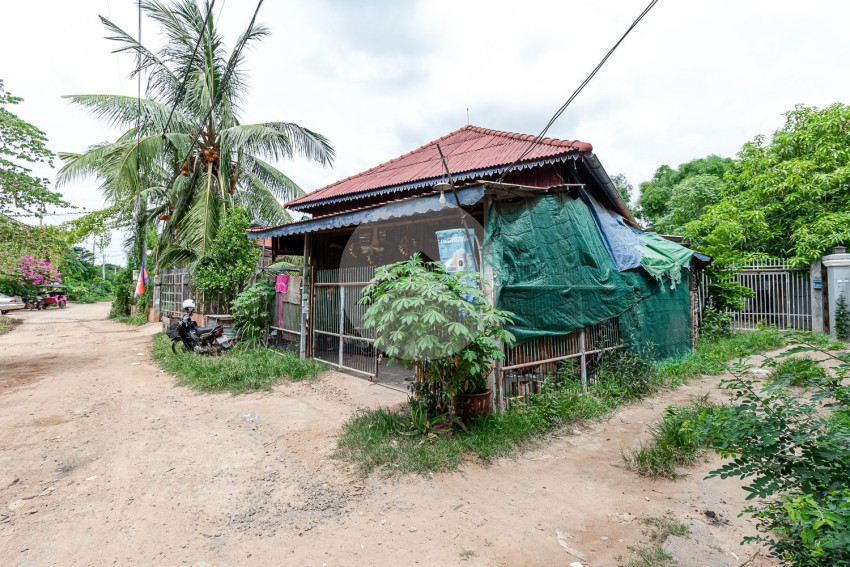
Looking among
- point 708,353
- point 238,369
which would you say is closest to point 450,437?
point 238,369

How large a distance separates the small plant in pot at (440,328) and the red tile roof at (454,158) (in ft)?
10.3

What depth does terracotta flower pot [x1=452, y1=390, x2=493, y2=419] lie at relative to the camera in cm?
428

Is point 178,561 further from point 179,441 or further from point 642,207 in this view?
point 642,207


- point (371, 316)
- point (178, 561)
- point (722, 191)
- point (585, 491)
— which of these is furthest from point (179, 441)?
point (722, 191)

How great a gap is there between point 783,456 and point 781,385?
0.34 meters

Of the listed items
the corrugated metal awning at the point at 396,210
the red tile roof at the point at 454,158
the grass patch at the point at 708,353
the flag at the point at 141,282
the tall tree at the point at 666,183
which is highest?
the tall tree at the point at 666,183

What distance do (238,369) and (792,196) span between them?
1434 centimetres

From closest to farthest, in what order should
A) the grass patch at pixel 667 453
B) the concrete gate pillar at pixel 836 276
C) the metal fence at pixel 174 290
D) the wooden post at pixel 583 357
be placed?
the grass patch at pixel 667 453 → the wooden post at pixel 583 357 → the concrete gate pillar at pixel 836 276 → the metal fence at pixel 174 290

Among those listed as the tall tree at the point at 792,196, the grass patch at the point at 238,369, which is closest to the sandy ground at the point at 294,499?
the grass patch at the point at 238,369

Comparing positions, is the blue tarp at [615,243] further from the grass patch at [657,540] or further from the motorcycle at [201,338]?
the motorcycle at [201,338]

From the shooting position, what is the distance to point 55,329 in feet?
45.9

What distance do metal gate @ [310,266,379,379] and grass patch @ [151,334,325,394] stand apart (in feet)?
1.48

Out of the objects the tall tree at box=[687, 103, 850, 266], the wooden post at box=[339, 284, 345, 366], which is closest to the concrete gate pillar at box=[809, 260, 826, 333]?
the tall tree at box=[687, 103, 850, 266]

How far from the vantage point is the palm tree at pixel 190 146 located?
10344mm
